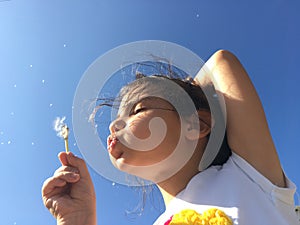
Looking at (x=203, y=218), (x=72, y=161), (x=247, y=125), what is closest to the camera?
(x=203, y=218)

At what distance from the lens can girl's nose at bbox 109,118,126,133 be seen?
4.18ft

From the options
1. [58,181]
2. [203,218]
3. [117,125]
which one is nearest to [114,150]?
[117,125]

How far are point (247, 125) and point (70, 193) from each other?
581 millimetres

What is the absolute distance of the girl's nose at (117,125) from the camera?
1.27m

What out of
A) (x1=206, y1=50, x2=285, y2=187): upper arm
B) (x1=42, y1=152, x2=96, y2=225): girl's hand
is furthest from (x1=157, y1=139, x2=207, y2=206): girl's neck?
(x1=42, y1=152, x2=96, y2=225): girl's hand

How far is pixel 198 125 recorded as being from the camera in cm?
133

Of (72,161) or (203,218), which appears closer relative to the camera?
(203,218)

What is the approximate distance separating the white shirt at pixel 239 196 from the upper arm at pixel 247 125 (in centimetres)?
3

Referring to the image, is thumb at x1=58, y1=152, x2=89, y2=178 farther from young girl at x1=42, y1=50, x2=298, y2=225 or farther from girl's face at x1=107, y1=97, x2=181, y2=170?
girl's face at x1=107, y1=97, x2=181, y2=170

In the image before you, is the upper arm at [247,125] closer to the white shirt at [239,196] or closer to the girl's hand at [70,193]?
the white shirt at [239,196]

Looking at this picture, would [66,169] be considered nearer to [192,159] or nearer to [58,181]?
[58,181]

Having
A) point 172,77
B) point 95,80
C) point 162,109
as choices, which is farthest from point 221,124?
point 95,80

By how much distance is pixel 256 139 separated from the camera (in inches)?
47.1

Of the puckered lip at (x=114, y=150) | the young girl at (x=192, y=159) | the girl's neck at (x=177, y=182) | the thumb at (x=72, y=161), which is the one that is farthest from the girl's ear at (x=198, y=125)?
the thumb at (x=72, y=161)
